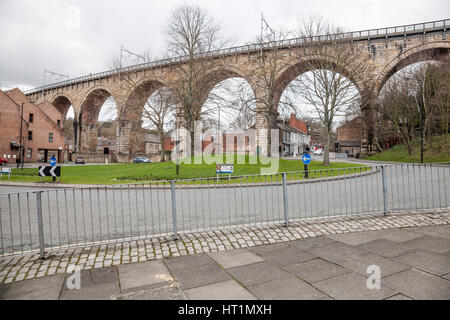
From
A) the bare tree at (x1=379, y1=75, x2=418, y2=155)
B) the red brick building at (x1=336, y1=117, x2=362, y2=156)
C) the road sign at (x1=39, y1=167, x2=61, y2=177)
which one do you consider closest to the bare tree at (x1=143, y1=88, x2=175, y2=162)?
the road sign at (x1=39, y1=167, x2=61, y2=177)

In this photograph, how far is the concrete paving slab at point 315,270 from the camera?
2.97 meters

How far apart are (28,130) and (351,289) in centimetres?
5117

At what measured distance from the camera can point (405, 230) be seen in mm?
4641

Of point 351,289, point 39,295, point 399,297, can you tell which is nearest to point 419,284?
point 399,297

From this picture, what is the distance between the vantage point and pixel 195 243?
14.0ft

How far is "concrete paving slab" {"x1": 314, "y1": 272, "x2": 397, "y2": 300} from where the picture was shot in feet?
8.31

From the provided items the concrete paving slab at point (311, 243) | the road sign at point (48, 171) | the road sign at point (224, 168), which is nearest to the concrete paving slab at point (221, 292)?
the concrete paving slab at point (311, 243)

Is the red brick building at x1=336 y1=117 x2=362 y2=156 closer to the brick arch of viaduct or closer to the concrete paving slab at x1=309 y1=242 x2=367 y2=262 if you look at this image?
the brick arch of viaduct

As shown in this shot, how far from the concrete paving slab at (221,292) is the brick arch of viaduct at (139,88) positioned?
21.2 meters

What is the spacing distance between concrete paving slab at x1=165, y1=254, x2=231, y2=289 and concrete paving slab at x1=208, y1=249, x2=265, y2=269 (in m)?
0.10

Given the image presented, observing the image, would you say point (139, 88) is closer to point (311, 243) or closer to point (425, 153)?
point (311, 243)
